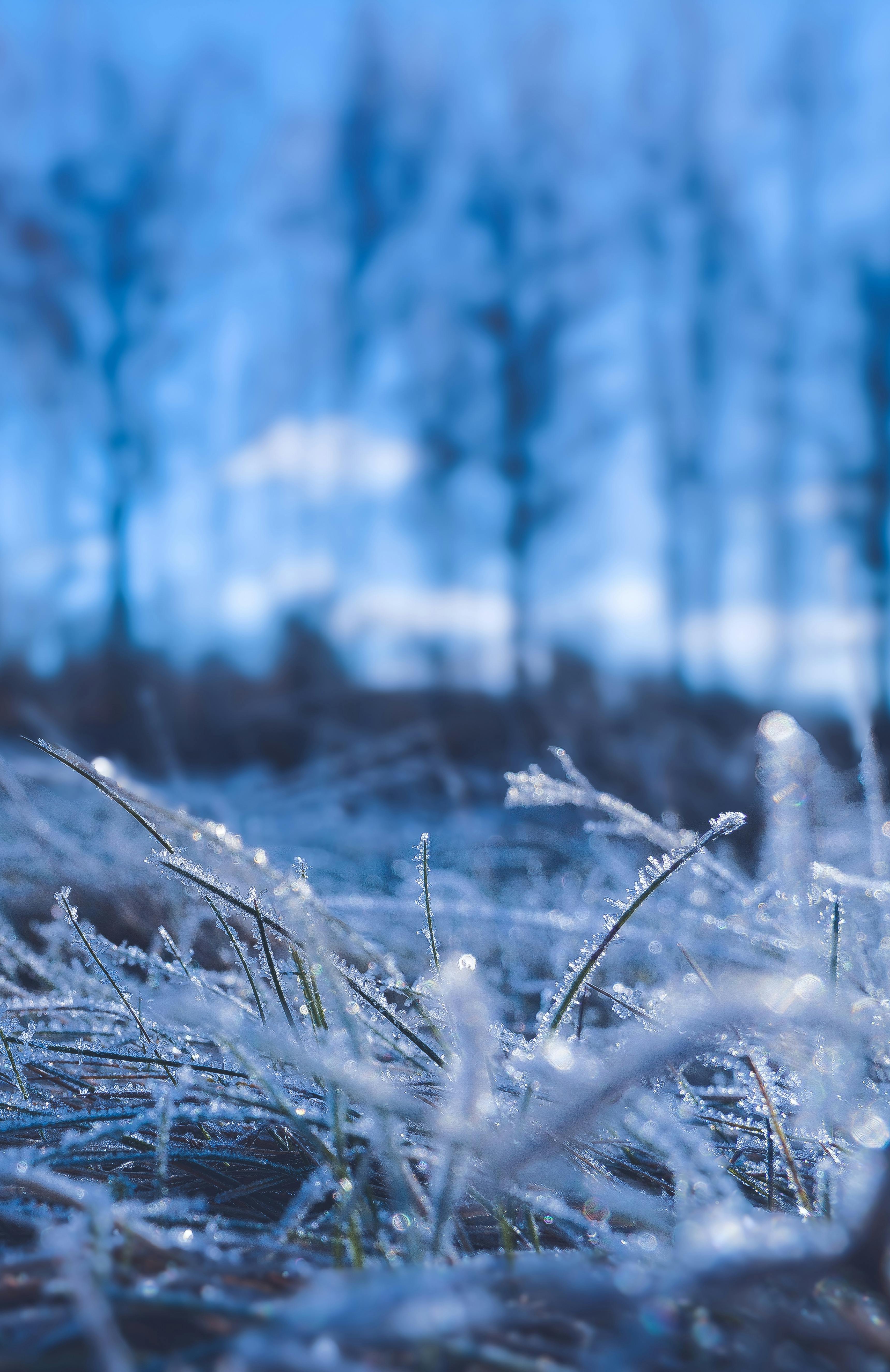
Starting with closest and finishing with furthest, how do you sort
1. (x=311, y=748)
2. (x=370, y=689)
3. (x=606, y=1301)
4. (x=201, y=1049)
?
(x=606, y=1301) < (x=201, y=1049) < (x=311, y=748) < (x=370, y=689)

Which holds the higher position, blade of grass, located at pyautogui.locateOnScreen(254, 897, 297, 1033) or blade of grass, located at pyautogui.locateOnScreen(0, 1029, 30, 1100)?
blade of grass, located at pyautogui.locateOnScreen(254, 897, 297, 1033)

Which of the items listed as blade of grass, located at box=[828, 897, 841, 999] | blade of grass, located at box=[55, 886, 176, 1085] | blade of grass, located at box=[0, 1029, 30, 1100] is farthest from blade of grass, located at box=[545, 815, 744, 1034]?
blade of grass, located at box=[0, 1029, 30, 1100]

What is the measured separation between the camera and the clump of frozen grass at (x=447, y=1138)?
35 centimetres

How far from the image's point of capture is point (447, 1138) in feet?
1.34

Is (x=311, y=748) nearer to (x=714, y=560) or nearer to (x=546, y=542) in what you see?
(x=546, y=542)

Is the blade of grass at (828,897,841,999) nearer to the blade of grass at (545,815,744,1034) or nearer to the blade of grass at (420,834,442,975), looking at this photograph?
the blade of grass at (545,815,744,1034)

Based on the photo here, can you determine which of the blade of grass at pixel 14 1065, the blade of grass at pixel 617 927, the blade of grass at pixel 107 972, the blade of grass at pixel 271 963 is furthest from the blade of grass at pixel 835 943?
the blade of grass at pixel 14 1065

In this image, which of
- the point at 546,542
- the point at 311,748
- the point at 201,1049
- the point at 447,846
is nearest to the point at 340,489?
the point at 546,542

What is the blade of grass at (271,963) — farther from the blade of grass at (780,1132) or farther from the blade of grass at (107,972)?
the blade of grass at (780,1132)

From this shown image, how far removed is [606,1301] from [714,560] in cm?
745

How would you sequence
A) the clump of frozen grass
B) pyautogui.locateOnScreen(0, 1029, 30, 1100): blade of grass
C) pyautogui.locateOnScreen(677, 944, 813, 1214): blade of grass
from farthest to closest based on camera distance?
pyautogui.locateOnScreen(0, 1029, 30, 1100): blade of grass → pyautogui.locateOnScreen(677, 944, 813, 1214): blade of grass → the clump of frozen grass

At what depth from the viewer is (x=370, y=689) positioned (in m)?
6.69

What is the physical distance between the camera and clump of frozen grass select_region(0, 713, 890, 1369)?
35cm

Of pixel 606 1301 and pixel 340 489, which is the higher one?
pixel 340 489
